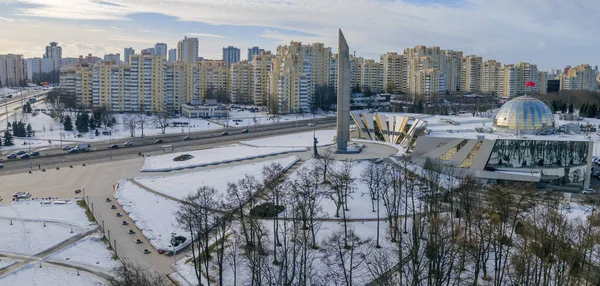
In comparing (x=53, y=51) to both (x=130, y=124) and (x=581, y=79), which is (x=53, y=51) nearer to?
(x=130, y=124)

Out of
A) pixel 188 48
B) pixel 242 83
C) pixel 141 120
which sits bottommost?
pixel 141 120

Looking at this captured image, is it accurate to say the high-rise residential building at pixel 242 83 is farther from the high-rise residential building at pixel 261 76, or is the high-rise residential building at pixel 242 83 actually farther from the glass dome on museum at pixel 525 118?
the glass dome on museum at pixel 525 118

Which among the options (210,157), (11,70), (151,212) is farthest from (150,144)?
(11,70)

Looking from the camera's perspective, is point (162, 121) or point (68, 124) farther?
point (162, 121)

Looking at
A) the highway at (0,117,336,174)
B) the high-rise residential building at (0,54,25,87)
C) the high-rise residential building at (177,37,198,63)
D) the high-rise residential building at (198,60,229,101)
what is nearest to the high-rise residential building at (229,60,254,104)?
the high-rise residential building at (198,60,229,101)

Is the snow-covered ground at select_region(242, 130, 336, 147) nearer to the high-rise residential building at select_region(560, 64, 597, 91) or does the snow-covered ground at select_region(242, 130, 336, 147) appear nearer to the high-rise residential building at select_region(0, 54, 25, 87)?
the high-rise residential building at select_region(560, 64, 597, 91)

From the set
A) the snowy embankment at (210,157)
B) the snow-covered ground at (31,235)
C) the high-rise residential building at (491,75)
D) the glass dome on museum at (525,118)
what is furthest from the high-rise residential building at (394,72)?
the snow-covered ground at (31,235)
